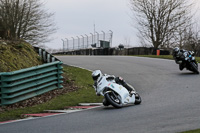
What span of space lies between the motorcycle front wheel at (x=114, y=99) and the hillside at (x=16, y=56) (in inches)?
187

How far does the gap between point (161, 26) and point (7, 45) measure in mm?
32427

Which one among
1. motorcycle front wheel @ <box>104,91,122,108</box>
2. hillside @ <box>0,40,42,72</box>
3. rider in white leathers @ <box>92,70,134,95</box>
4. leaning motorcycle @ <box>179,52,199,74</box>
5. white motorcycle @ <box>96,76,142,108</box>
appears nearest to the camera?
motorcycle front wheel @ <box>104,91,122,108</box>

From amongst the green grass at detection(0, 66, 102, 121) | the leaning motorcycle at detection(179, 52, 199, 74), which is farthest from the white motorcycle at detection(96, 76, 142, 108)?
the leaning motorcycle at detection(179, 52, 199, 74)

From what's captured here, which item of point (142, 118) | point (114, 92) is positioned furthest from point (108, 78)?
point (142, 118)

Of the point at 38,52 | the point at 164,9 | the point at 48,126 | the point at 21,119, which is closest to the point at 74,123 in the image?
the point at 48,126


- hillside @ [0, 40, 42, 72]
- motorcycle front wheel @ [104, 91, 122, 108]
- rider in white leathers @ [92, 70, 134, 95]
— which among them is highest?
hillside @ [0, 40, 42, 72]

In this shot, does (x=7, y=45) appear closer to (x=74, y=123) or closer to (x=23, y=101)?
(x=23, y=101)

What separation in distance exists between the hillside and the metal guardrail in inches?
36.5

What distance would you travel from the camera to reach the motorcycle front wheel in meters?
→ 10.0

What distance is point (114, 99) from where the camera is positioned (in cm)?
1025

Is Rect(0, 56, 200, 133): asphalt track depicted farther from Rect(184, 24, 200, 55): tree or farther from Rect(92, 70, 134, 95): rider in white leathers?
Rect(184, 24, 200, 55): tree

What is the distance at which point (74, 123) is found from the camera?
27.3 feet

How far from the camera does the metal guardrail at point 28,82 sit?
11.6 metres

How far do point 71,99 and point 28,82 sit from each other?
5.09 ft
